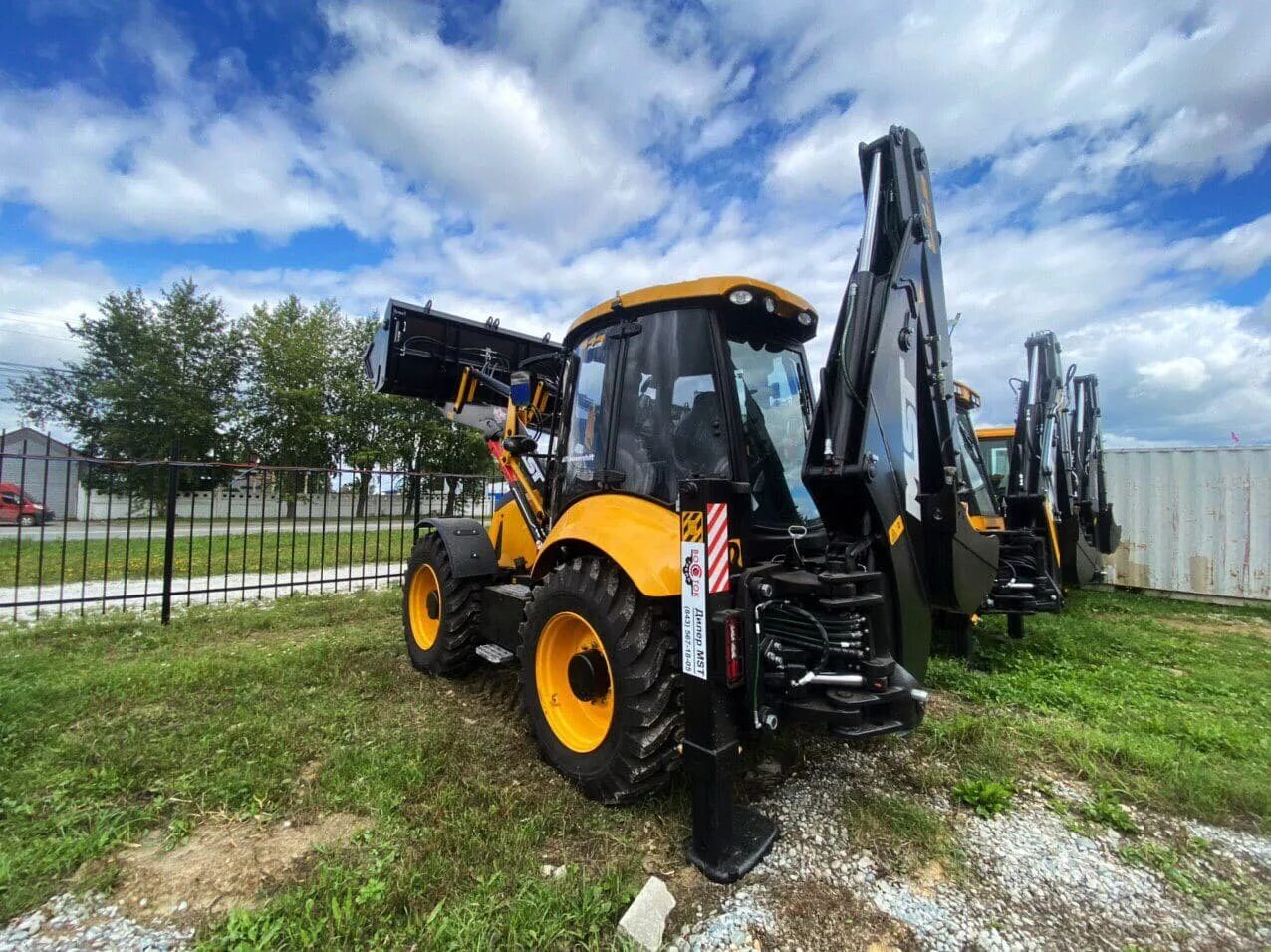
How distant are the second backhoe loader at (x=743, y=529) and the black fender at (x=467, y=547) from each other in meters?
0.72

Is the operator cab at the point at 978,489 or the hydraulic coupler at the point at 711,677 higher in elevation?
the operator cab at the point at 978,489

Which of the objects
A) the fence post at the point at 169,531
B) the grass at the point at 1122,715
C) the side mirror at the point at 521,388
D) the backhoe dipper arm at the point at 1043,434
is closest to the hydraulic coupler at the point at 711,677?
the grass at the point at 1122,715

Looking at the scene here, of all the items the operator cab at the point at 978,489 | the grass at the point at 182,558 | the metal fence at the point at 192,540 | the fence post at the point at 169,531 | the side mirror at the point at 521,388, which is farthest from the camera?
the grass at the point at 182,558

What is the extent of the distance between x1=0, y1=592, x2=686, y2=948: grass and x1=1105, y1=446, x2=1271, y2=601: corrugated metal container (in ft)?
30.7

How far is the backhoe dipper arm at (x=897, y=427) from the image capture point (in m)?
2.36

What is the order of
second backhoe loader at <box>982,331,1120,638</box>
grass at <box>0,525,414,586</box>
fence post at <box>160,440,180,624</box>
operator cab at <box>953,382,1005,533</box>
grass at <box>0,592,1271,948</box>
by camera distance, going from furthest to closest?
grass at <box>0,525,414,586</box> < fence post at <box>160,440,180,624</box> < second backhoe loader at <box>982,331,1120,638</box> < operator cab at <box>953,382,1005,533</box> < grass at <box>0,592,1271,948</box>

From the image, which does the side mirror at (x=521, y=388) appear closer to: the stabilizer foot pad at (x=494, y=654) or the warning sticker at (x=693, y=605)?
the stabilizer foot pad at (x=494, y=654)

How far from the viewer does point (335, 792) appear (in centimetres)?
253

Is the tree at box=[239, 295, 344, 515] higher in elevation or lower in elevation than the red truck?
higher

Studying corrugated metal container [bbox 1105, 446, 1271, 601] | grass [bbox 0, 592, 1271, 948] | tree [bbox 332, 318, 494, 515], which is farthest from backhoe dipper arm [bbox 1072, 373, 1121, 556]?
tree [bbox 332, 318, 494, 515]

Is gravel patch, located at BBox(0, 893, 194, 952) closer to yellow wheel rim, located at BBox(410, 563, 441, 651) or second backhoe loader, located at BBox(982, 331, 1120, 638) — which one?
yellow wheel rim, located at BBox(410, 563, 441, 651)

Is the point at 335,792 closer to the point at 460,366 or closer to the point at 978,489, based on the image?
the point at 460,366

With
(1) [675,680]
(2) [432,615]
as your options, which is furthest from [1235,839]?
(2) [432,615]

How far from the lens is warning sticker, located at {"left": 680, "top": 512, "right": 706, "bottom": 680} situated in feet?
6.56
